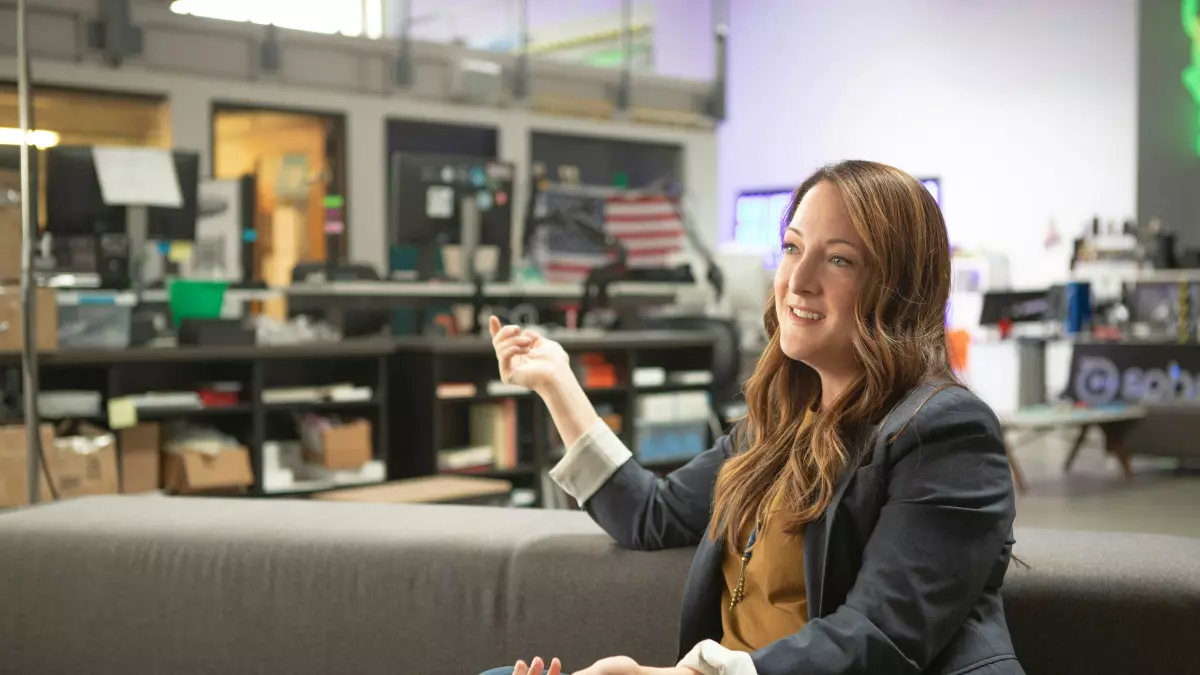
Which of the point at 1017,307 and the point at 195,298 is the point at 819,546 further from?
the point at 1017,307

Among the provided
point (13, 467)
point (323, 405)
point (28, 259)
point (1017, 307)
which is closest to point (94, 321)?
point (13, 467)

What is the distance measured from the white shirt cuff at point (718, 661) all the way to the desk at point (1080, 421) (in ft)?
18.4

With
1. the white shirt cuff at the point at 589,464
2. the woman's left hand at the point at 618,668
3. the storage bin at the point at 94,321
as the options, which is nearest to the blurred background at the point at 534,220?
the storage bin at the point at 94,321

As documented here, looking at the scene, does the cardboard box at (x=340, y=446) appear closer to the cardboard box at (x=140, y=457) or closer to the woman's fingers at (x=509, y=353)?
the cardboard box at (x=140, y=457)

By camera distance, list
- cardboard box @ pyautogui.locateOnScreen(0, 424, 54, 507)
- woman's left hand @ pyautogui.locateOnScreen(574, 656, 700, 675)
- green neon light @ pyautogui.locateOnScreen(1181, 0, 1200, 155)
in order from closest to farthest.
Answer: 1. woman's left hand @ pyautogui.locateOnScreen(574, 656, 700, 675)
2. cardboard box @ pyautogui.locateOnScreen(0, 424, 54, 507)
3. green neon light @ pyautogui.locateOnScreen(1181, 0, 1200, 155)

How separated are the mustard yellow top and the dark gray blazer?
0.04m

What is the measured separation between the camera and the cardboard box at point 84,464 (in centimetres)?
420

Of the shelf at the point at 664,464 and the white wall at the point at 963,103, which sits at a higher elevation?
the white wall at the point at 963,103

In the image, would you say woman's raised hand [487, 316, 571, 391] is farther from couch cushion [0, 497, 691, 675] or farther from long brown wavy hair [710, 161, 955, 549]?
long brown wavy hair [710, 161, 955, 549]

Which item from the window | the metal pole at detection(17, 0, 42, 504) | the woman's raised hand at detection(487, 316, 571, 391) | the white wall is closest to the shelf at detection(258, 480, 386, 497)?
the window

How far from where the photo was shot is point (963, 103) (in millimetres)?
11273

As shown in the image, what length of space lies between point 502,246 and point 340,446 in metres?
2.34

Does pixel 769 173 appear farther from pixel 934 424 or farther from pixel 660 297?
pixel 934 424

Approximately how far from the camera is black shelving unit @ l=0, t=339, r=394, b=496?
4.55 metres
